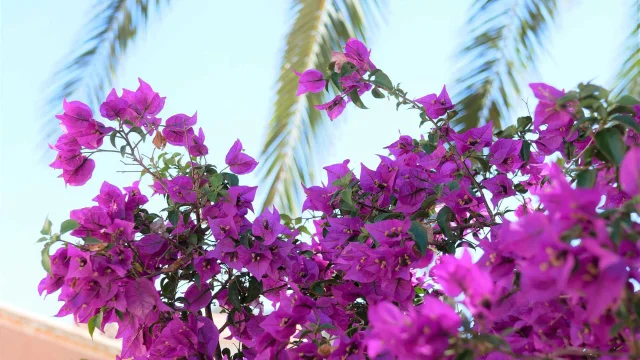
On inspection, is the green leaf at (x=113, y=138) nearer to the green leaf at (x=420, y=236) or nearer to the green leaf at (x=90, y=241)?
the green leaf at (x=90, y=241)

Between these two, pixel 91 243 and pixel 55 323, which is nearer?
pixel 91 243

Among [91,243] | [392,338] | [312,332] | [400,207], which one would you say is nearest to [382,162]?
[400,207]

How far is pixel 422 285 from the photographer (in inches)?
55.0

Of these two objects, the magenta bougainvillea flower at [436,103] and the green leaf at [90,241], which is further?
the magenta bougainvillea flower at [436,103]

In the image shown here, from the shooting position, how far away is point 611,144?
2.51 ft

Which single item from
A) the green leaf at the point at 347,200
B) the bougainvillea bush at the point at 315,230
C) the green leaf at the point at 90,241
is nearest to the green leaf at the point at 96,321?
the bougainvillea bush at the point at 315,230

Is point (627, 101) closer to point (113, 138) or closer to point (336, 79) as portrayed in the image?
point (336, 79)

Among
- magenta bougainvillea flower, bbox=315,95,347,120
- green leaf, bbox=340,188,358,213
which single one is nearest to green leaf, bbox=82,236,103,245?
green leaf, bbox=340,188,358,213

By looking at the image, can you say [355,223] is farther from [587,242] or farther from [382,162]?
[587,242]

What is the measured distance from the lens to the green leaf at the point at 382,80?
4.06ft

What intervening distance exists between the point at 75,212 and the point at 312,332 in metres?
0.46

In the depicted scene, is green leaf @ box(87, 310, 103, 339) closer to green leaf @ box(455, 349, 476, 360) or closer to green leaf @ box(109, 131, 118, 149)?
green leaf @ box(109, 131, 118, 149)

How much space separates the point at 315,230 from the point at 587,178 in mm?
730

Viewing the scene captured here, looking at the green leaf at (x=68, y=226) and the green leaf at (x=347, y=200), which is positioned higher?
the green leaf at (x=68, y=226)
